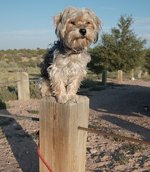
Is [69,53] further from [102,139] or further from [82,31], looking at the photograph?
[102,139]

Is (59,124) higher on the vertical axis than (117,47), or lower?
lower

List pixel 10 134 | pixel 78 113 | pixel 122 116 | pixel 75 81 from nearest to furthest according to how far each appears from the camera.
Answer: pixel 78 113 < pixel 75 81 < pixel 10 134 < pixel 122 116

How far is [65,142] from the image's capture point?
417 cm

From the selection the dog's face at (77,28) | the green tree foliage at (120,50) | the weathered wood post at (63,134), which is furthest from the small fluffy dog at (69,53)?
the green tree foliage at (120,50)

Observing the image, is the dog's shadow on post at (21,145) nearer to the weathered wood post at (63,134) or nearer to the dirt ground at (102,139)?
the dirt ground at (102,139)

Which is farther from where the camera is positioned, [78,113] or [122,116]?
[122,116]

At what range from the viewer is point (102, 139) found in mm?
8961

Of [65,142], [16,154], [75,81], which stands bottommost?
[16,154]

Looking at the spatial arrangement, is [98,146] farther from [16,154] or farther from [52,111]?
[52,111]

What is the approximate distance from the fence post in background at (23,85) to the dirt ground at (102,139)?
0.43m

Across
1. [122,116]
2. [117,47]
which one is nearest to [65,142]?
[122,116]

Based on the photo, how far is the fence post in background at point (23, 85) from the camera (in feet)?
49.1

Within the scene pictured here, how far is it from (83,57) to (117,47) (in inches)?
781

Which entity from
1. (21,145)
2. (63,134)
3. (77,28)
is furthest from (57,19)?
(21,145)
